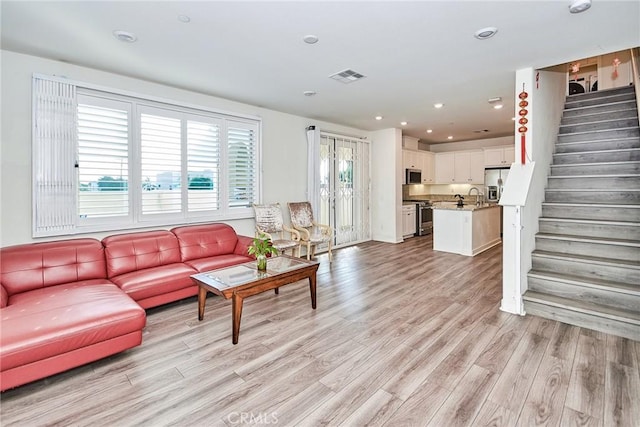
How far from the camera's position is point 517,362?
226 cm

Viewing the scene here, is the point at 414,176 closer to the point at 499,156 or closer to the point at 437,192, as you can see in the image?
the point at 437,192

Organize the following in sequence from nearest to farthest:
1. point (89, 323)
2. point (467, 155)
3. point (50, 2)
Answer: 1. point (89, 323)
2. point (50, 2)
3. point (467, 155)

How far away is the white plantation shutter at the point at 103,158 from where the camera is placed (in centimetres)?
341

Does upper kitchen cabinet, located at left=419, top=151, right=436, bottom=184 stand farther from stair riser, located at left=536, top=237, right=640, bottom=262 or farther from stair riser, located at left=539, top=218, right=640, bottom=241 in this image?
stair riser, located at left=536, top=237, right=640, bottom=262

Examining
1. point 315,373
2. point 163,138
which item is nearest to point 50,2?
point 163,138

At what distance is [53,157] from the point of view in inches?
126

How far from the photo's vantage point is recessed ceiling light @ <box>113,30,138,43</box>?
2.63m

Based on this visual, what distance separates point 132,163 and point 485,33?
13.5ft

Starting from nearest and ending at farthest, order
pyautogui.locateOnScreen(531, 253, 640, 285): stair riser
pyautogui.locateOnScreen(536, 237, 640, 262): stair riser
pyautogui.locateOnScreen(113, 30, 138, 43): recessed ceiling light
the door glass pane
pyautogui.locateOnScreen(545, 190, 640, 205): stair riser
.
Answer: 1. pyautogui.locateOnScreen(113, 30, 138, 43): recessed ceiling light
2. pyautogui.locateOnScreen(531, 253, 640, 285): stair riser
3. pyautogui.locateOnScreen(536, 237, 640, 262): stair riser
4. pyautogui.locateOnScreen(545, 190, 640, 205): stair riser
5. the door glass pane

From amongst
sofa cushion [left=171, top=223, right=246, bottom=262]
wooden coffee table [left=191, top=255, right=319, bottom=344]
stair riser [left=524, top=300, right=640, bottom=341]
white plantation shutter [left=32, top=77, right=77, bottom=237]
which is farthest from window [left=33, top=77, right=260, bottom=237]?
stair riser [left=524, top=300, right=640, bottom=341]

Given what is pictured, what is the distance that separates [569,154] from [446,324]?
11.1ft

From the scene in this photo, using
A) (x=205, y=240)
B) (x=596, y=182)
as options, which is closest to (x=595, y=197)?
(x=596, y=182)

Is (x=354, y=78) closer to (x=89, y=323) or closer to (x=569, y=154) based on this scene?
(x=569, y=154)

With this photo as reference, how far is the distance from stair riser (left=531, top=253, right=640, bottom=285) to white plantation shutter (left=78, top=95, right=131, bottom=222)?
506 cm
